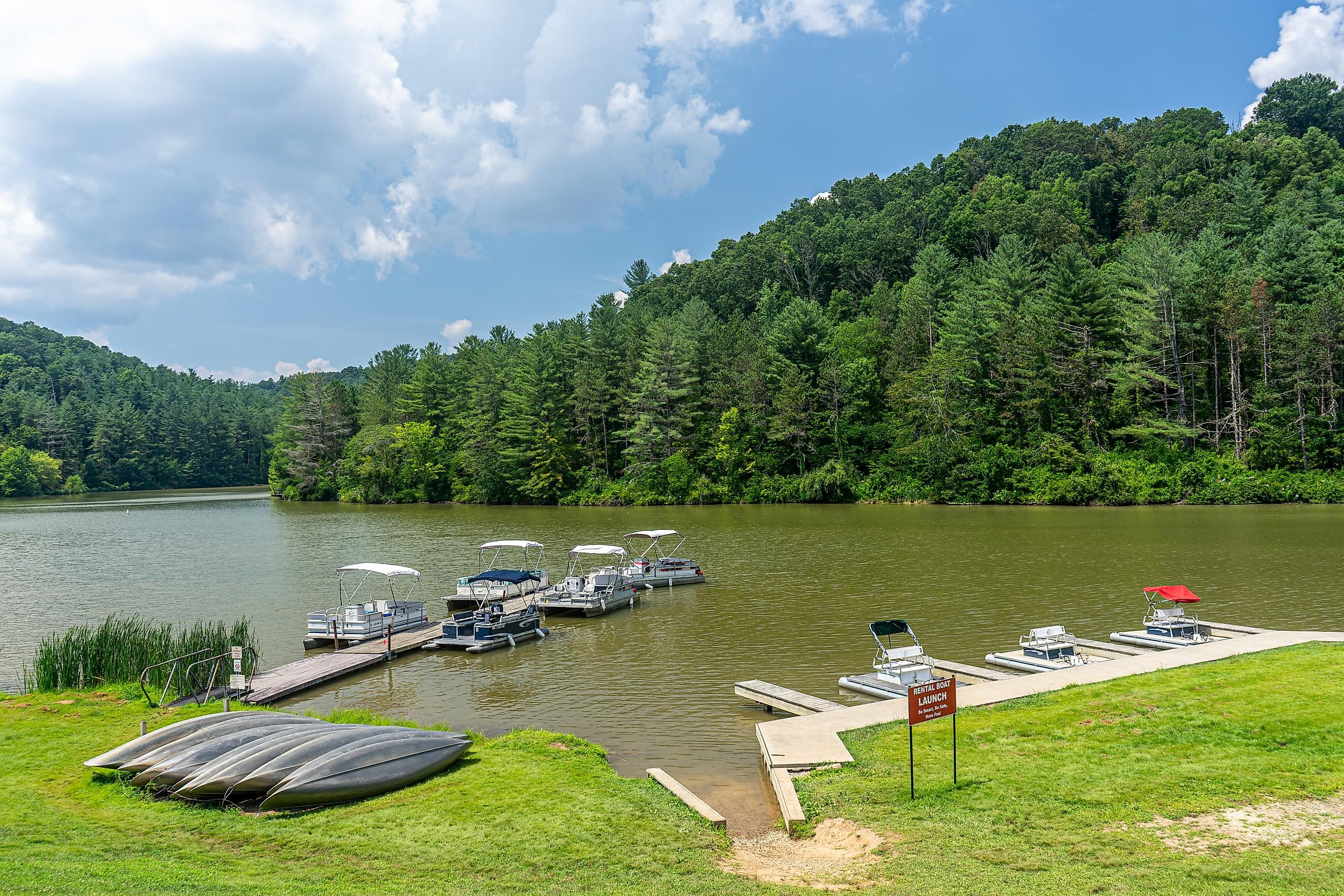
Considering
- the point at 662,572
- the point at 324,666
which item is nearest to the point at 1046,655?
the point at 662,572

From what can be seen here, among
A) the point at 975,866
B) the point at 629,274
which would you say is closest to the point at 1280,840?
the point at 975,866

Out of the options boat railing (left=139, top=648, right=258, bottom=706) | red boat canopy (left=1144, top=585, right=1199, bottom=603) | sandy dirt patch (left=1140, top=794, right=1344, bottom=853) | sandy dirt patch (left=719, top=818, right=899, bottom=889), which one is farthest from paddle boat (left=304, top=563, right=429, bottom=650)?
red boat canopy (left=1144, top=585, right=1199, bottom=603)

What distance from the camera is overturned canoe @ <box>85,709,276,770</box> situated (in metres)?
11.8

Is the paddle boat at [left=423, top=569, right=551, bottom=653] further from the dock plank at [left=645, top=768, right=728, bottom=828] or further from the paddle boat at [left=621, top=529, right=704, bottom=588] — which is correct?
the dock plank at [left=645, top=768, right=728, bottom=828]

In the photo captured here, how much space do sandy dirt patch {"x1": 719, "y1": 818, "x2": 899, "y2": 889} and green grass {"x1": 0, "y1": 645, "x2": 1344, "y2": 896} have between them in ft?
0.80

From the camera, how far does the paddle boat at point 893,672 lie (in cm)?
1797

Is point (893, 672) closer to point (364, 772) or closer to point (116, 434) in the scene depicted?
point (364, 772)

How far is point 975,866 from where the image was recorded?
27.3 ft

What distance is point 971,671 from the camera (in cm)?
1906

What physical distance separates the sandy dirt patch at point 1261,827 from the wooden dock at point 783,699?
7376mm

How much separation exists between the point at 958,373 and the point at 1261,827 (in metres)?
68.6

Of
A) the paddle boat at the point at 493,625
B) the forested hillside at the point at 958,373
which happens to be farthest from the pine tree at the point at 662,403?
the paddle boat at the point at 493,625

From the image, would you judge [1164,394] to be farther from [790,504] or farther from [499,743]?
[499,743]

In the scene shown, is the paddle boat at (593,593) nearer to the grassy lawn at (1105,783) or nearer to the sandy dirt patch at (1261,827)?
the grassy lawn at (1105,783)
